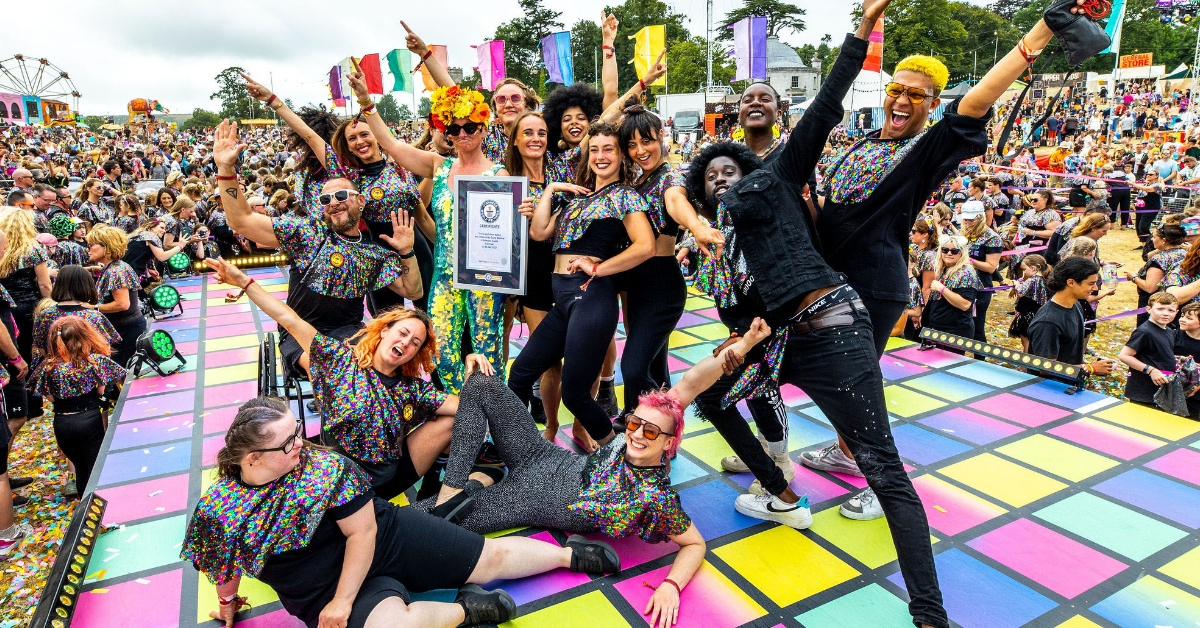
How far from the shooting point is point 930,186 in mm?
2592

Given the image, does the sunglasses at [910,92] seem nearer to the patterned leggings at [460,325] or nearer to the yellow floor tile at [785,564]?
the yellow floor tile at [785,564]

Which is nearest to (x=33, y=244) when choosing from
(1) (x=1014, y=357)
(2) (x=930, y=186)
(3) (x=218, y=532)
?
(3) (x=218, y=532)

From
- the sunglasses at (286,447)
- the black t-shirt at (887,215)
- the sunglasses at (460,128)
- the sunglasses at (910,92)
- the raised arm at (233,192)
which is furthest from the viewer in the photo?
the sunglasses at (460,128)

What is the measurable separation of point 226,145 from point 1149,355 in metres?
5.60

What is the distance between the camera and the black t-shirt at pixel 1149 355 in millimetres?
4535

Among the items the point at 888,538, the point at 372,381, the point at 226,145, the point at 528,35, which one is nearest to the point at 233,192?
the point at 226,145

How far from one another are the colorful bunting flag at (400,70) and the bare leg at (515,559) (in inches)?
340

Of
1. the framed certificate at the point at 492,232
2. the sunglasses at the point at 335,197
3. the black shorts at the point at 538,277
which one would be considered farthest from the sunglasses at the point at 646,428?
the sunglasses at the point at 335,197

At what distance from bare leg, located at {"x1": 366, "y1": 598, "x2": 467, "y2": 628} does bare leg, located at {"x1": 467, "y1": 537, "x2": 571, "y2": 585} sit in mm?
241

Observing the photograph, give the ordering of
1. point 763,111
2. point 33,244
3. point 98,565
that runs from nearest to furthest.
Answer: point 98,565, point 763,111, point 33,244

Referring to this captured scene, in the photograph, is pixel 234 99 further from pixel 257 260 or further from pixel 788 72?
pixel 257 260

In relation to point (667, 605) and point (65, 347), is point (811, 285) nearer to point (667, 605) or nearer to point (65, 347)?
point (667, 605)

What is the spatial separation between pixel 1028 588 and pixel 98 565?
147 inches

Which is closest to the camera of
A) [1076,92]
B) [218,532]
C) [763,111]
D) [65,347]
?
[218,532]
